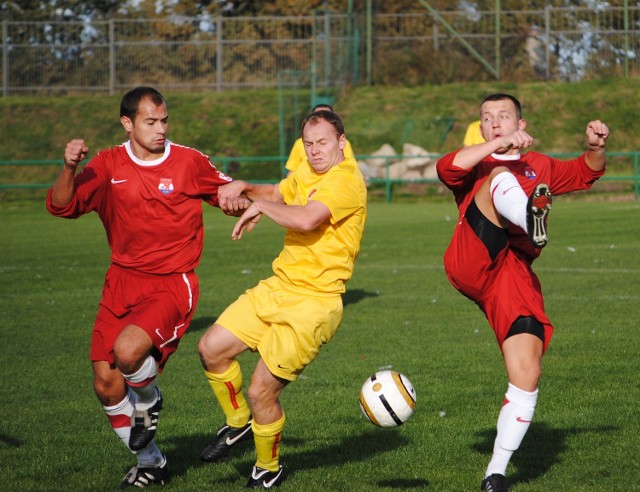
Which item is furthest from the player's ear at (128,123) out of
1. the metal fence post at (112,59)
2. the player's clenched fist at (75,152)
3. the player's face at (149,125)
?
the metal fence post at (112,59)

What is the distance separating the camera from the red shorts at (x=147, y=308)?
18.9 ft

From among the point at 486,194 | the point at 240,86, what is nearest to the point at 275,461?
the point at 486,194

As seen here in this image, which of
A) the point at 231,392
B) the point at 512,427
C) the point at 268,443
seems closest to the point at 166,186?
the point at 231,392

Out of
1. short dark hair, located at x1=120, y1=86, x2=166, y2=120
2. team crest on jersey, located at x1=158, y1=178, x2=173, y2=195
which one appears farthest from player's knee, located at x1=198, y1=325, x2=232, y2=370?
short dark hair, located at x1=120, y1=86, x2=166, y2=120

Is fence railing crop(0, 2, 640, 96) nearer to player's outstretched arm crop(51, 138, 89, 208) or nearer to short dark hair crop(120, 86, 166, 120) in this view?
short dark hair crop(120, 86, 166, 120)

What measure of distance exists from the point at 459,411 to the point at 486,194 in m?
2.19

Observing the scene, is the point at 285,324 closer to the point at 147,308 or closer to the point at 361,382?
the point at 147,308

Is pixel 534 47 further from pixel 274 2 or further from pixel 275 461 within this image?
pixel 275 461

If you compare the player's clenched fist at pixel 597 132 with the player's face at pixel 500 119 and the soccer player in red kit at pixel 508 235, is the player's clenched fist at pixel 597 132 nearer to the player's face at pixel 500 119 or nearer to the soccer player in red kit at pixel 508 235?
the soccer player in red kit at pixel 508 235

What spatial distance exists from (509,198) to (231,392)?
6.43 ft

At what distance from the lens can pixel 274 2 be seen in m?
44.6

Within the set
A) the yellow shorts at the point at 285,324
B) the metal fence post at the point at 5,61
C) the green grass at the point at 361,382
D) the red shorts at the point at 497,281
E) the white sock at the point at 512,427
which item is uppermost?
the metal fence post at the point at 5,61

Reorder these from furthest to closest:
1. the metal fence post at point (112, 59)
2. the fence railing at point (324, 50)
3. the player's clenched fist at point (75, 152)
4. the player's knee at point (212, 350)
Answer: the metal fence post at point (112, 59) → the fence railing at point (324, 50) → the player's knee at point (212, 350) → the player's clenched fist at point (75, 152)

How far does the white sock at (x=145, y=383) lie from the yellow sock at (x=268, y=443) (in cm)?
60
